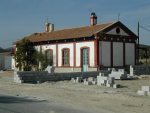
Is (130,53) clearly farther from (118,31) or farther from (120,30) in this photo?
(118,31)

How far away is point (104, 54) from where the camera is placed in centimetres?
4044

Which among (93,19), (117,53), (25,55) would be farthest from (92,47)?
(25,55)

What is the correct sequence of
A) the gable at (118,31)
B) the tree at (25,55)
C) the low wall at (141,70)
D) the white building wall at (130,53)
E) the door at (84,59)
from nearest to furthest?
the low wall at (141,70) < the door at (84,59) < the gable at (118,31) < the white building wall at (130,53) < the tree at (25,55)

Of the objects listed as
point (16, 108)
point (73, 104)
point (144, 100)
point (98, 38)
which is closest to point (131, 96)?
point (144, 100)

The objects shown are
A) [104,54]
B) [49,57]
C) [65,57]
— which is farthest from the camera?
Answer: [49,57]

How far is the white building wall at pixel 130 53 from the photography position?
43469 millimetres

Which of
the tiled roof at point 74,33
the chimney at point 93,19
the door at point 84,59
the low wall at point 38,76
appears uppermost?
the chimney at point 93,19

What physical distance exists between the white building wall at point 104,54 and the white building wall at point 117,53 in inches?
38.2

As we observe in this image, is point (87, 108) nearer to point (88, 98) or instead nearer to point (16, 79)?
point (88, 98)

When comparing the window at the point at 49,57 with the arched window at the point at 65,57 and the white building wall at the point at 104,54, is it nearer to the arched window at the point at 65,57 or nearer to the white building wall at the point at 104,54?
the arched window at the point at 65,57

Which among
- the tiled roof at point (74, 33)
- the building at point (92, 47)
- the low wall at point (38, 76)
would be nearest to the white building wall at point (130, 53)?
the building at point (92, 47)

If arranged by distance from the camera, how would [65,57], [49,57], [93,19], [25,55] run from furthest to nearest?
[25,55] < [49,57] < [93,19] < [65,57]

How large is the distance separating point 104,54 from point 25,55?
11.3 meters

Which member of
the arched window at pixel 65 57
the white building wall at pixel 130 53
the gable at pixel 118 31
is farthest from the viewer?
the white building wall at pixel 130 53
